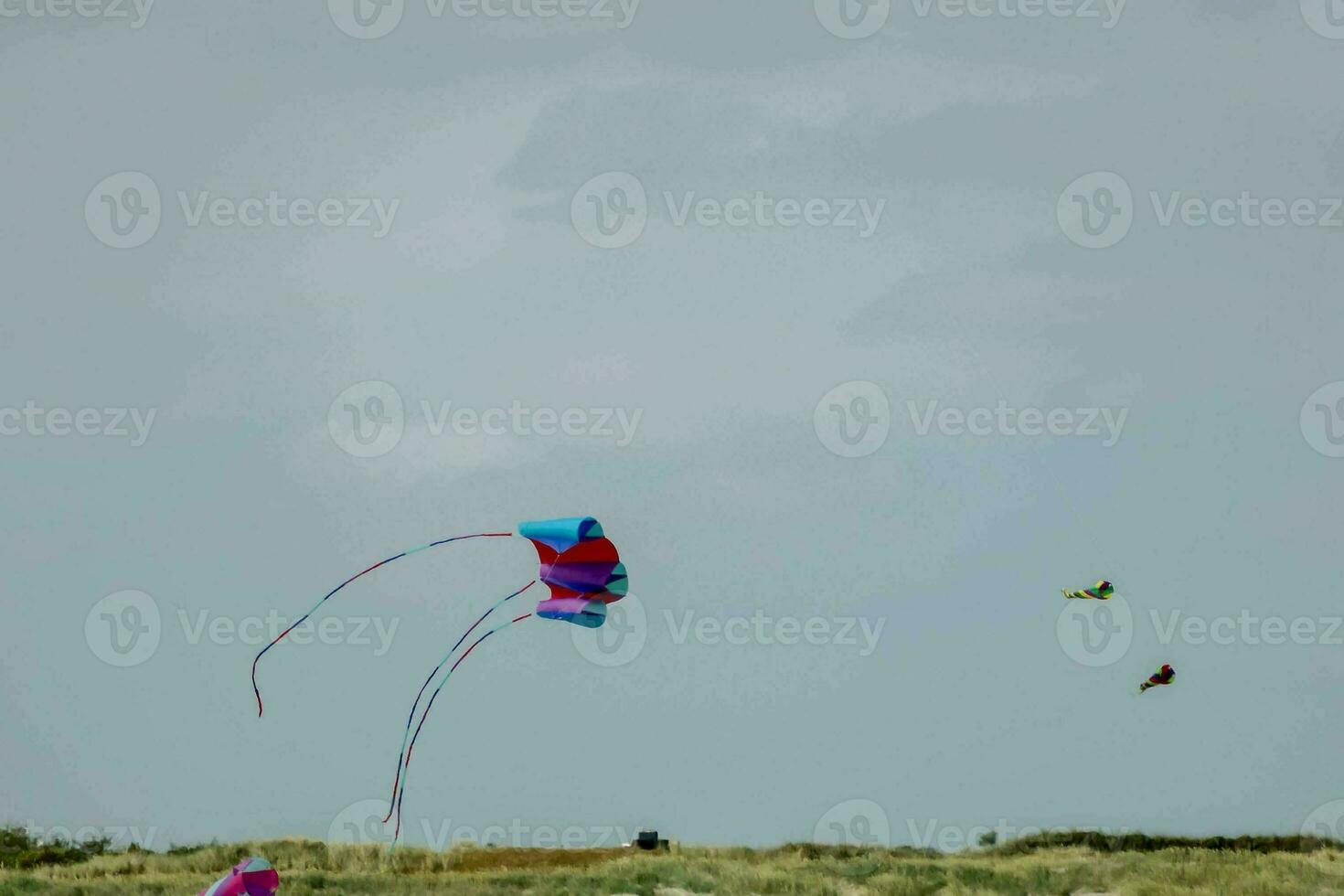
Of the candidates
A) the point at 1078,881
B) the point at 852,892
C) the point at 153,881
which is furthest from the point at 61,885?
the point at 1078,881

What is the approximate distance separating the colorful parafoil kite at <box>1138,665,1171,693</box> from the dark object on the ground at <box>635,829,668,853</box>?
6095 millimetres

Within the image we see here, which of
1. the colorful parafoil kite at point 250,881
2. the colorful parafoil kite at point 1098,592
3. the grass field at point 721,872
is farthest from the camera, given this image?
the colorful parafoil kite at point 1098,592

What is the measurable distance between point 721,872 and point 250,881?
16.9 feet

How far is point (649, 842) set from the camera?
70.9 feet

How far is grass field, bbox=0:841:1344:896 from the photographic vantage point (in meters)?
18.8

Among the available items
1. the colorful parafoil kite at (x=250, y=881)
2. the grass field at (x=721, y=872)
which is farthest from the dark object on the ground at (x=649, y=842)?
the colorful parafoil kite at (x=250, y=881)

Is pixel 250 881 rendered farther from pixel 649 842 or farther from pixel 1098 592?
pixel 1098 592

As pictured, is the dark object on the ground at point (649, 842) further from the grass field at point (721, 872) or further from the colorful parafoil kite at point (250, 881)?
the colorful parafoil kite at point (250, 881)

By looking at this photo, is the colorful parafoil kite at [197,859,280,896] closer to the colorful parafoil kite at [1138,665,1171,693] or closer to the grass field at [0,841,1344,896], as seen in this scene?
the grass field at [0,841,1344,896]

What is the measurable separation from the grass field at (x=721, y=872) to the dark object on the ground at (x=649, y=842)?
0.33m

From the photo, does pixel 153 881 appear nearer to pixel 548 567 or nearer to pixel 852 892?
pixel 548 567

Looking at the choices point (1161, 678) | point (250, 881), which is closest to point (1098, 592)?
point (1161, 678)

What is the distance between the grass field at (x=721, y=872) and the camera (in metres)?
18.8

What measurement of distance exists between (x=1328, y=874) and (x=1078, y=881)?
2.85 m
